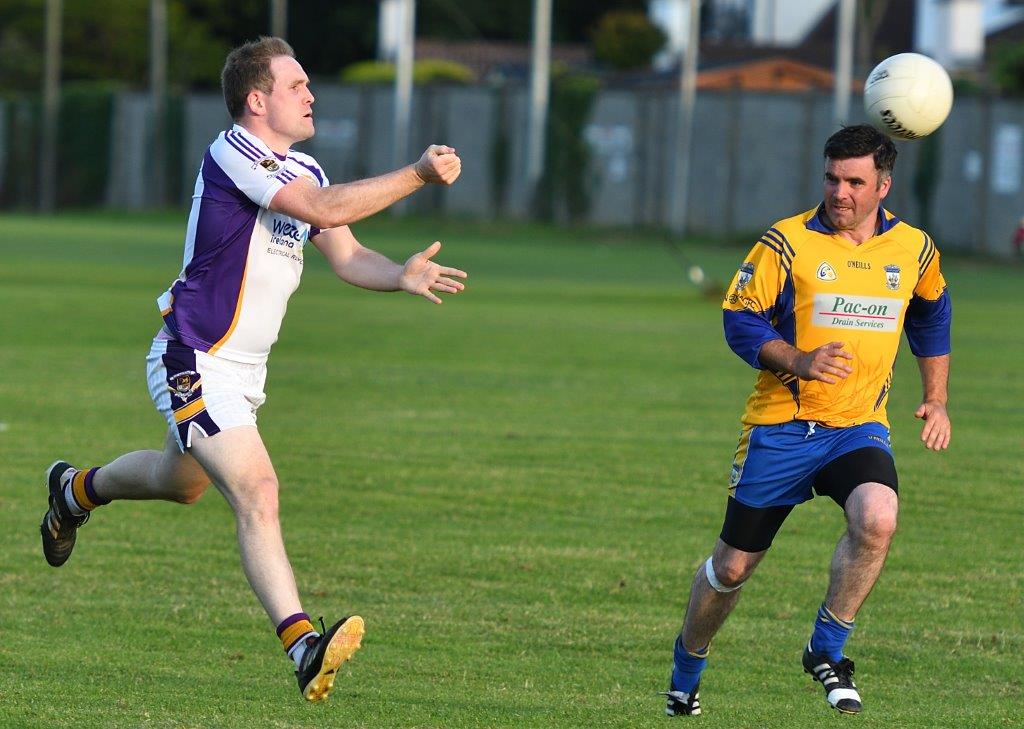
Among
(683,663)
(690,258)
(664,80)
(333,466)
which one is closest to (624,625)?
(683,663)

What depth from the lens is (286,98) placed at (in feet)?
22.5

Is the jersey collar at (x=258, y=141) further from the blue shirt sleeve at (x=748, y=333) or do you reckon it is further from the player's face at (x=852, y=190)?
the player's face at (x=852, y=190)

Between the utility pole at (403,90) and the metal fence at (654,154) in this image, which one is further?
the utility pole at (403,90)

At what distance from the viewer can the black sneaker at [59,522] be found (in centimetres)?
830

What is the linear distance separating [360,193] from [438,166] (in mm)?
322

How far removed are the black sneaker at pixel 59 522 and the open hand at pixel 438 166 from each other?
2.77 m

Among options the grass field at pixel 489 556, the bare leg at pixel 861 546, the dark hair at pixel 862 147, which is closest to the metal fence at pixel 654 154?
the grass field at pixel 489 556

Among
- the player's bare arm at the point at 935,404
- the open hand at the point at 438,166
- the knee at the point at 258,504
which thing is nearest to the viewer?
the open hand at the point at 438,166

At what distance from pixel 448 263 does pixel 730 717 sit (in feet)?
108

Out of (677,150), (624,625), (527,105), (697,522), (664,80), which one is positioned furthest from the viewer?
(664,80)

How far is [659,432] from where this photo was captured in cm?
1462

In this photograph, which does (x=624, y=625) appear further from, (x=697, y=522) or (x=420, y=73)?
(x=420, y=73)

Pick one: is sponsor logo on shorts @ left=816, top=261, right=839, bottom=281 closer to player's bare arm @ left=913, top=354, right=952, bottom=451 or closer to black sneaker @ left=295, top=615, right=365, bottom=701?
player's bare arm @ left=913, top=354, right=952, bottom=451

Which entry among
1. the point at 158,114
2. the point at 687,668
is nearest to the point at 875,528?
the point at 687,668
